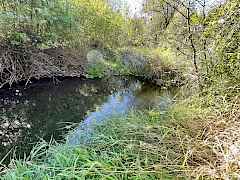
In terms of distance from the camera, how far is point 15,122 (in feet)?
27.1

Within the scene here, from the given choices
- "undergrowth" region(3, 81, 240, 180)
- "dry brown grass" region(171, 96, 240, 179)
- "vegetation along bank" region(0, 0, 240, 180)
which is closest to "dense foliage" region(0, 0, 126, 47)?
"vegetation along bank" region(0, 0, 240, 180)

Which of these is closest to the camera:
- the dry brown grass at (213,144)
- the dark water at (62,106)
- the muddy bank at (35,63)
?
the dry brown grass at (213,144)

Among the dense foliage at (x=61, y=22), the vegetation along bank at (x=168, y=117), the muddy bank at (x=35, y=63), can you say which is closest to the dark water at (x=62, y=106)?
the vegetation along bank at (x=168, y=117)

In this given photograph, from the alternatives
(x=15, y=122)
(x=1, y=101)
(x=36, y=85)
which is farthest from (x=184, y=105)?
(x=36, y=85)

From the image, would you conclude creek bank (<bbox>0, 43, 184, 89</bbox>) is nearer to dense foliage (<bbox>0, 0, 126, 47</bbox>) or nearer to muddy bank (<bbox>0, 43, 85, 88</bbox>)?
muddy bank (<bbox>0, 43, 85, 88</bbox>)

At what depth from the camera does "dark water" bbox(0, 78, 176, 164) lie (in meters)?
6.94

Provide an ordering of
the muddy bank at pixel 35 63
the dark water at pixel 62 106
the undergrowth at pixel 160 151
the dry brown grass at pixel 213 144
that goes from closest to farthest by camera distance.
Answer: the dry brown grass at pixel 213 144
the undergrowth at pixel 160 151
the dark water at pixel 62 106
the muddy bank at pixel 35 63

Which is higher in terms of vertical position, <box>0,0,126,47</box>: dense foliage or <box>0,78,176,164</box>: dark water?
<box>0,0,126,47</box>: dense foliage

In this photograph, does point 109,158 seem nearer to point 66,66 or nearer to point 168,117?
point 168,117

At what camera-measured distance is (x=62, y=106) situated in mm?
10125

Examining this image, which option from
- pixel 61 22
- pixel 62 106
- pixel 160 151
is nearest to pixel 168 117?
pixel 160 151

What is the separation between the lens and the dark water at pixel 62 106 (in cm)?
694

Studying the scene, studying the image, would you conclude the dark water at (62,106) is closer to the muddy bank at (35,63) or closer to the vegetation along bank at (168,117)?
the vegetation along bank at (168,117)

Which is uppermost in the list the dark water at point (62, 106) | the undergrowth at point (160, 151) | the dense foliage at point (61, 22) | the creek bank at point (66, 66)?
the dense foliage at point (61, 22)
